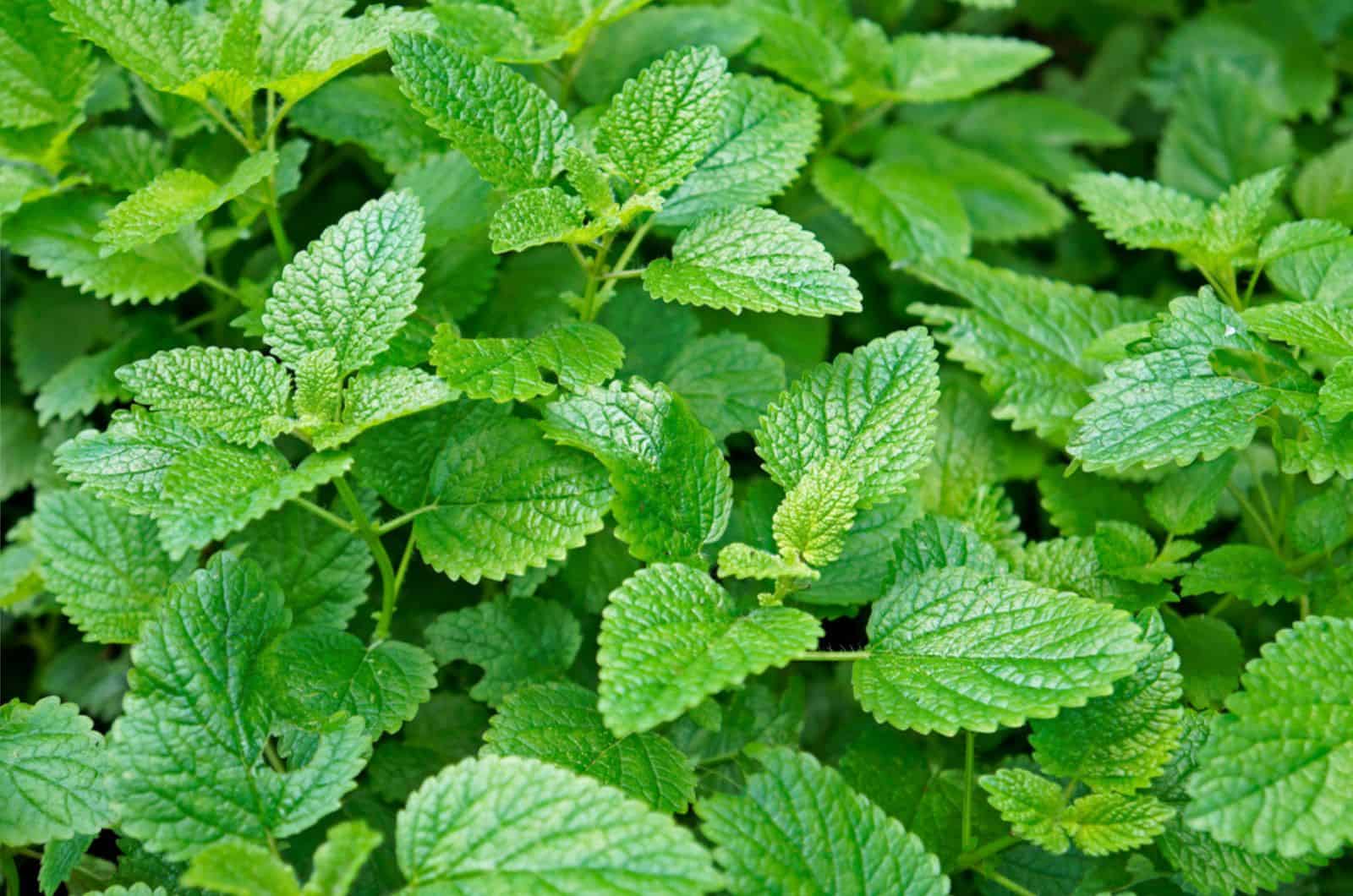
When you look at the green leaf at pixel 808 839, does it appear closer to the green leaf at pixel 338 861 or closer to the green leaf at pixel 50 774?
the green leaf at pixel 338 861

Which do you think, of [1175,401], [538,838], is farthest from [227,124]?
[1175,401]

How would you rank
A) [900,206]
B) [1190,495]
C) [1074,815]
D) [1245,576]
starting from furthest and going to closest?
[900,206]
[1190,495]
[1245,576]
[1074,815]

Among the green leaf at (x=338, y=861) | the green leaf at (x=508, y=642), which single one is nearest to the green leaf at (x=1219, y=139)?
the green leaf at (x=508, y=642)

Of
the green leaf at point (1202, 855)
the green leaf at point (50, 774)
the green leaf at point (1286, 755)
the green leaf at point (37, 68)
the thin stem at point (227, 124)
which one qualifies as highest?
the green leaf at point (37, 68)

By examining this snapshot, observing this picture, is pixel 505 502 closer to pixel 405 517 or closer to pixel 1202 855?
pixel 405 517

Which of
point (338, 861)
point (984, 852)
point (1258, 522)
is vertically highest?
point (338, 861)

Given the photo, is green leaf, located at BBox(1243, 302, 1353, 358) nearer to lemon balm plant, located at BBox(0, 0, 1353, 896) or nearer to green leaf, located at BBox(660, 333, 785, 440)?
lemon balm plant, located at BBox(0, 0, 1353, 896)
